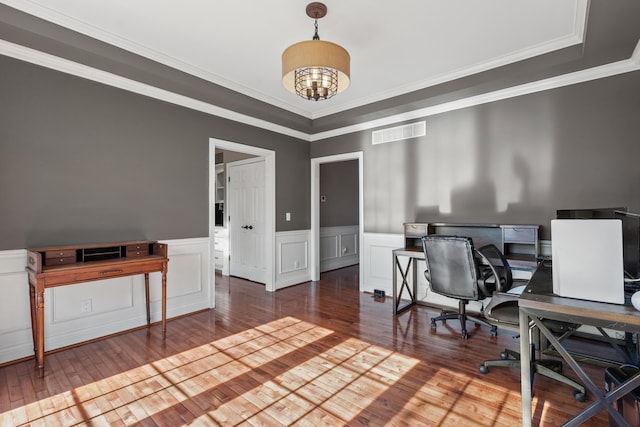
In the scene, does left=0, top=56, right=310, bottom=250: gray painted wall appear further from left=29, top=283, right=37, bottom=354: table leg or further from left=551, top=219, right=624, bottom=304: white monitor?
left=551, top=219, right=624, bottom=304: white monitor

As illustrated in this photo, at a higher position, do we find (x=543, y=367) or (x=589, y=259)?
(x=589, y=259)

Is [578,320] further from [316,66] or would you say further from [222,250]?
[222,250]

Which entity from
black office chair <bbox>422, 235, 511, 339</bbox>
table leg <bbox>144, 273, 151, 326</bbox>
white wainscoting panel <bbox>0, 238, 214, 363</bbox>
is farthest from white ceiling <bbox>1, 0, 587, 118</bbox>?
table leg <bbox>144, 273, 151, 326</bbox>

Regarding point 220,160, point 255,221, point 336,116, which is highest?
point 336,116

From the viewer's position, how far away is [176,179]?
3668mm

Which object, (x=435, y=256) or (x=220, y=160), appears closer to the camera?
(x=435, y=256)

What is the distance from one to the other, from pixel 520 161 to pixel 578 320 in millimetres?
2528

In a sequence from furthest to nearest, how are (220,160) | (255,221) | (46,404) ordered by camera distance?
(220,160) → (255,221) → (46,404)

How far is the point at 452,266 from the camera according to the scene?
3.03m

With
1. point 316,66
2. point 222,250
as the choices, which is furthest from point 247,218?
point 316,66

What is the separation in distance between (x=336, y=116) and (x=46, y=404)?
432 cm

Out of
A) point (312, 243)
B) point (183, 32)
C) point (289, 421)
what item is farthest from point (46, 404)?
point (312, 243)

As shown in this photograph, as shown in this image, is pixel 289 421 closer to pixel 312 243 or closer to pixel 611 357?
pixel 611 357

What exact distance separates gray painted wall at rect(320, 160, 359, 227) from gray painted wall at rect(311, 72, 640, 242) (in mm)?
1757
